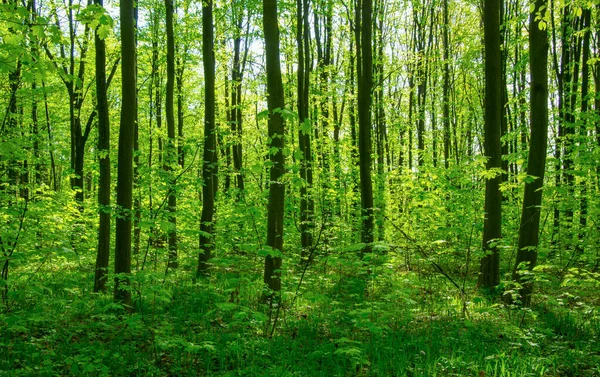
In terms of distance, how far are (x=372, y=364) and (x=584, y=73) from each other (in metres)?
12.9

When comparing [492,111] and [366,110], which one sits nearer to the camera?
[492,111]

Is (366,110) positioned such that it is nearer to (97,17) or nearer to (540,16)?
(540,16)

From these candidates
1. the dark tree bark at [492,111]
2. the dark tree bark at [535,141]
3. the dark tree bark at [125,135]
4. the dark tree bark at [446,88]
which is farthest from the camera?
the dark tree bark at [446,88]

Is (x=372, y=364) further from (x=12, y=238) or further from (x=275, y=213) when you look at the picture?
(x=12, y=238)

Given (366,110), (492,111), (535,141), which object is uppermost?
(366,110)

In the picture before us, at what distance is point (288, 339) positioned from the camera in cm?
553

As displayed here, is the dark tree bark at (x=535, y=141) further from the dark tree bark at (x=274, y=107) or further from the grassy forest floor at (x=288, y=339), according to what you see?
the dark tree bark at (x=274, y=107)

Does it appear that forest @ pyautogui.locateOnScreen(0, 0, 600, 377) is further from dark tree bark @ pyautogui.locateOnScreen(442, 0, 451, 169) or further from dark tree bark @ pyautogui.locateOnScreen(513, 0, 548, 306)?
dark tree bark @ pyautogui.locateOnScreen(442, 0, 451, 169)

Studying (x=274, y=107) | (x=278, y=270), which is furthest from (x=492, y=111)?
(x=278, y=270)

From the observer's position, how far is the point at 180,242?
11.6 m

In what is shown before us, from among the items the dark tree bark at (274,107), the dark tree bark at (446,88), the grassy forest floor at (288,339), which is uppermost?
the dark tree bark at (446,88)

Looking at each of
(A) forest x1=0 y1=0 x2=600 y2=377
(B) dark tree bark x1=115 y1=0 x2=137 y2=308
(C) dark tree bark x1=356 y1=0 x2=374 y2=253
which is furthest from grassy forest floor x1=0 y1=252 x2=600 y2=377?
(C) dark tree bark x1=356 y1=0 x2=374 y2=253

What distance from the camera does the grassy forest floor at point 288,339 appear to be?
441 cm

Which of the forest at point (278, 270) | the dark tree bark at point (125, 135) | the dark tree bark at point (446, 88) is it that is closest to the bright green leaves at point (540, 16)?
the forest at point (278, 270)
